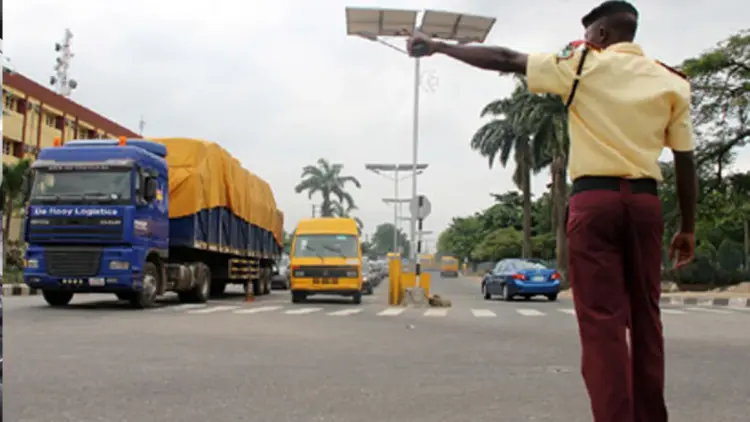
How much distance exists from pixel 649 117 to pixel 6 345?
23.0 feet

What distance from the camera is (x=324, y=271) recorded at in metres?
19.6

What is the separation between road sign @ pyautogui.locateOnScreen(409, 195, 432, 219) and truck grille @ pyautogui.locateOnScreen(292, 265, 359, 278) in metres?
2.30

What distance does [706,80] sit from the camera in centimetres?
2564

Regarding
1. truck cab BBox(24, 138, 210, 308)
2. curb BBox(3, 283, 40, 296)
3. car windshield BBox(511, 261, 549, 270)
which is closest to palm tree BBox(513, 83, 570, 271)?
car windshield BBox(511, 261, 549, 270)

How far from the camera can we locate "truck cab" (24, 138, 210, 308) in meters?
14.1

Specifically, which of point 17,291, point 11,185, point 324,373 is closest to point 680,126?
point 324,373

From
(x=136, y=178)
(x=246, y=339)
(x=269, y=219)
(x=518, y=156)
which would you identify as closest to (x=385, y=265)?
(x=518, y=156)

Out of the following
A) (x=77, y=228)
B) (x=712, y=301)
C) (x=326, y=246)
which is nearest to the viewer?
(x=77, y=228)

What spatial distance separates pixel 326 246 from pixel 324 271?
2.84 feet

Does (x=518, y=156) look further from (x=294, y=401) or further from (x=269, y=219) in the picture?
(x=294, y=401)

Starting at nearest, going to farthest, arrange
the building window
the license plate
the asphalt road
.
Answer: the asphalt road < the license plate < the building window

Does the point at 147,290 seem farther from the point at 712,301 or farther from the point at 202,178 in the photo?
the point at 712,301

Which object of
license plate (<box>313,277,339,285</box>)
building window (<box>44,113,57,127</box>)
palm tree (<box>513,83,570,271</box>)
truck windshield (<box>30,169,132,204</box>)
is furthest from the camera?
building window (<box>44,113,57,127</box>)

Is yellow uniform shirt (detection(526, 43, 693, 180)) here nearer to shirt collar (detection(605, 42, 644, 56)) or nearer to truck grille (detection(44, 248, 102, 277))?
shirt collar (detection(605, 42, 644, 56))
